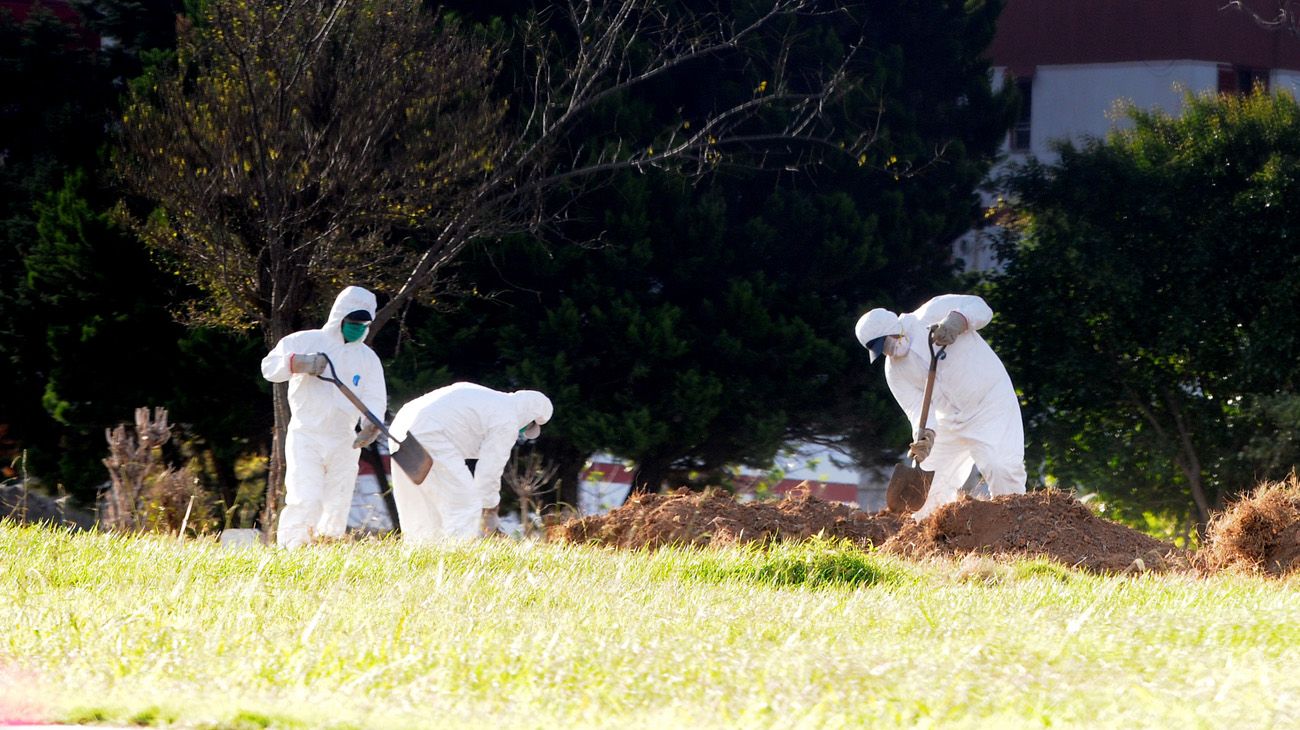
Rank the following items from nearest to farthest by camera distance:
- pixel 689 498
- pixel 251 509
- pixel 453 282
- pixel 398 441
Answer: pixel 689 498 < pixel 398 441 < pixel 453 282 < pixel 251 509

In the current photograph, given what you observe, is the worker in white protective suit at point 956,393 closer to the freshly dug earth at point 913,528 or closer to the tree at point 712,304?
the freshly dug earth at point 913,528

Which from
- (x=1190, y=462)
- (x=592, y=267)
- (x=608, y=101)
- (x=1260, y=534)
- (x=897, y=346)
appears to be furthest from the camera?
(x=1190, y=462)

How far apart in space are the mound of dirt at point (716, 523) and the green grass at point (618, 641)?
159cm

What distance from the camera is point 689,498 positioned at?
10.8 meters

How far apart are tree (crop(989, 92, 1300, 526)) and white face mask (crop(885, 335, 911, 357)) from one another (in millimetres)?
6589

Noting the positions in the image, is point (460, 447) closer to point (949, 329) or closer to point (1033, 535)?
point (949, 329)

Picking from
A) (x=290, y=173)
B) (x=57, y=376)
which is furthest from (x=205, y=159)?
(x=57, y=376)

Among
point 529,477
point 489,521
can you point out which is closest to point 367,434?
point 489,521

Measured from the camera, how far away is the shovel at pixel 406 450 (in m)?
11.6

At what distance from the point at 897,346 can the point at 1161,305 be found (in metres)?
7.42

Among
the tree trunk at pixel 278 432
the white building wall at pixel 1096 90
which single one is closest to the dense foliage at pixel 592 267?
the tree trunk at pixel 278 432

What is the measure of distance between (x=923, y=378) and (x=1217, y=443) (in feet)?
24.3

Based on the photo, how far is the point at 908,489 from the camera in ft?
39.0

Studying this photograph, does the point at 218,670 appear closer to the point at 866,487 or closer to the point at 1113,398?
the point at 1113,398
